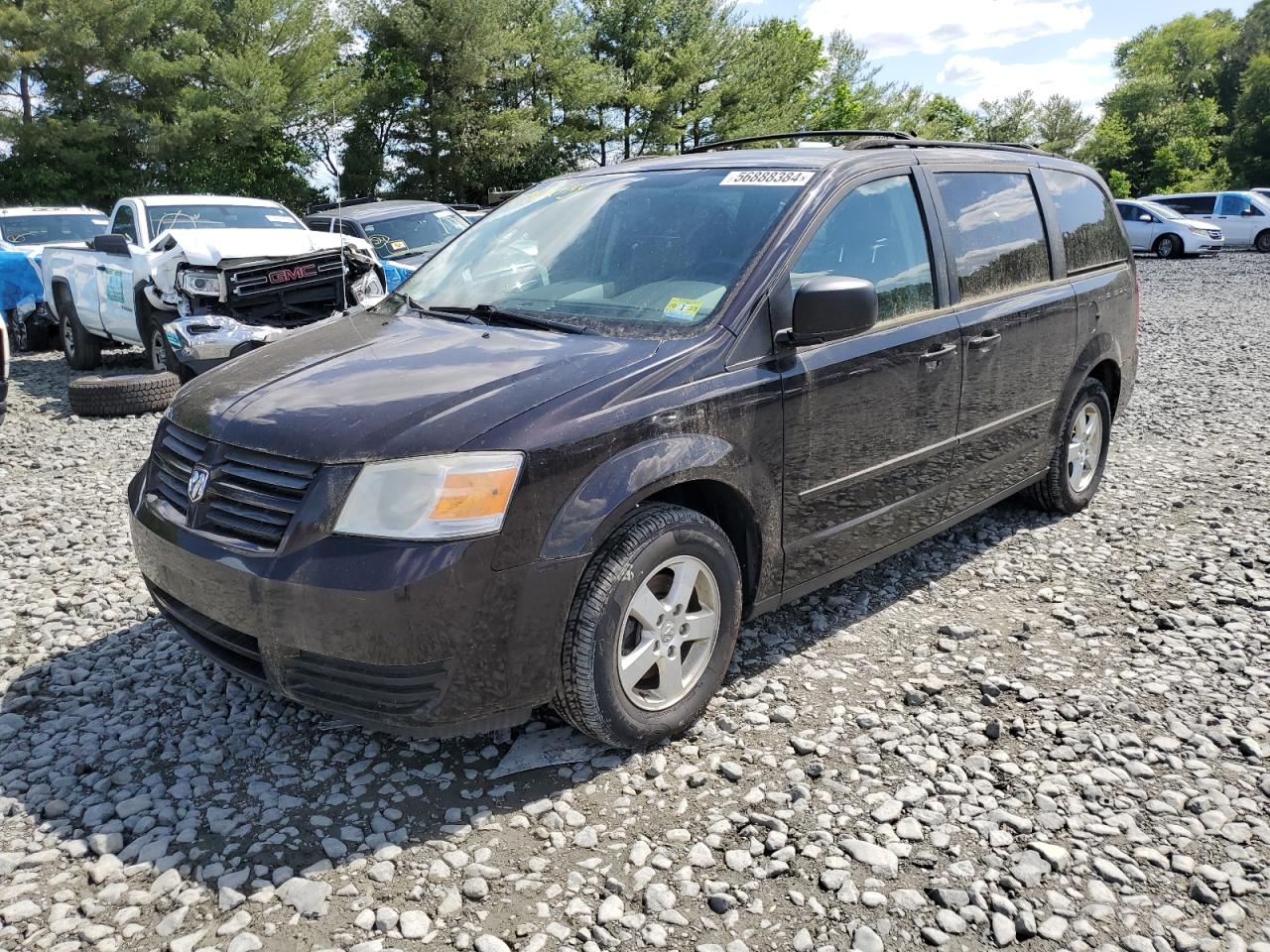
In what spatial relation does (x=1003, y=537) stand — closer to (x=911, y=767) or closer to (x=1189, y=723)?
(x=1189, y=723)

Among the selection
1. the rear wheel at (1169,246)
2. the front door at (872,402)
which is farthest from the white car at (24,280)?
the rear wheel at (1169,246)

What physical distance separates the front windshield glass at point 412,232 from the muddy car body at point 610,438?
719 cm

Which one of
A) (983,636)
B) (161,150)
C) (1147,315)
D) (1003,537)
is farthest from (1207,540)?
(161,150)

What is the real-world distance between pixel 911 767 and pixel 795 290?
1600 millimetres

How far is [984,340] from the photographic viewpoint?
4188 millimetres

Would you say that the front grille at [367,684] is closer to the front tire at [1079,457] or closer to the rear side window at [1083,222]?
the front tire at [1079,457]

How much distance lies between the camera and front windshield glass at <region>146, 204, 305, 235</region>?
9766mm

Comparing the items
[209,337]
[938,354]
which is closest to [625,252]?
[938,354]

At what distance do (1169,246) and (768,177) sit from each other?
2677cm

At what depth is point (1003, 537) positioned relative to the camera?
202 inches

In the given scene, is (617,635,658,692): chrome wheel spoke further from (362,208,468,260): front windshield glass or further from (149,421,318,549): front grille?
(362,208,468,260): front windshield glass

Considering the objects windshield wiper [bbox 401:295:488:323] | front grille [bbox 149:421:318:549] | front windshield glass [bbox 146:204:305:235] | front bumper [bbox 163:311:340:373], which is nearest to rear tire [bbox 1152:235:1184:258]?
front windshield glass [bbox 146:204:305:235]

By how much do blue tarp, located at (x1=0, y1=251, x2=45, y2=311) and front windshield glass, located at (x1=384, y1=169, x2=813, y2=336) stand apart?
34.9ft

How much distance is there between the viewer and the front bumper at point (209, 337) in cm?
751
